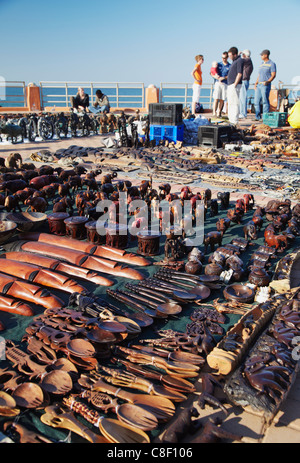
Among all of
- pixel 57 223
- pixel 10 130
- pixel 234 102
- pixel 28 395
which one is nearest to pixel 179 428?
pixel 28 395

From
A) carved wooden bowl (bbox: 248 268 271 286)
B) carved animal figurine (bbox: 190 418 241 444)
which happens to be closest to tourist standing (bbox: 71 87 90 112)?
carved wooden bowl (bbox: 248 268 271 286)

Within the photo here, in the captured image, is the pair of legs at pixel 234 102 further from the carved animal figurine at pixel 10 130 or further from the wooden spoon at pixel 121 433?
the wooden spoon at pixel 121 433

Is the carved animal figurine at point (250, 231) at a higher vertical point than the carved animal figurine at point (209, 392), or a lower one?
higher

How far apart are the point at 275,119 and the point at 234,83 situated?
2982mm

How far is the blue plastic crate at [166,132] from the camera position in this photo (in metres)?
11.7

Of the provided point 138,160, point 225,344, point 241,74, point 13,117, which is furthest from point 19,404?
point 13,117

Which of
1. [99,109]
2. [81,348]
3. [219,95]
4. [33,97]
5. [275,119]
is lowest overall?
[81,348]

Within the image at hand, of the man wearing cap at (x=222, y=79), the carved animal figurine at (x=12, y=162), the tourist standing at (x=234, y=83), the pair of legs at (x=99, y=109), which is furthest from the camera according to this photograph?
the pair of legs at (x=99, y=109)

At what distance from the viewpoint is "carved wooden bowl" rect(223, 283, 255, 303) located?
3354 millimetres

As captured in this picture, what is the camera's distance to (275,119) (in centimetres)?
1454

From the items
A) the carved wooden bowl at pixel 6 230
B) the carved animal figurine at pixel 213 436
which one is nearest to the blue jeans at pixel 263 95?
the carved wooden bowl at pixel 6 230

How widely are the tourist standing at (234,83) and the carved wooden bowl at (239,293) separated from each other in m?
10.5

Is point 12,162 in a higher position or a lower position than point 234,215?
higher

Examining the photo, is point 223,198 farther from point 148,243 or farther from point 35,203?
point 35,203
